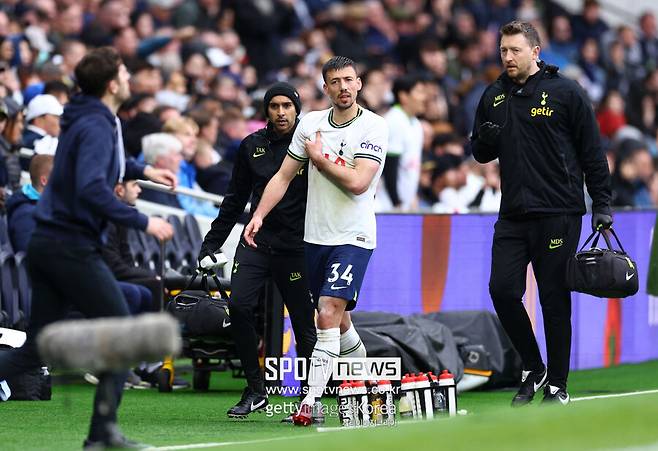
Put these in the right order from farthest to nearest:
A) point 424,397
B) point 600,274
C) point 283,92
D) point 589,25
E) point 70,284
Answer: point 589,25 → point 283,92 → point 600,274 → point 424,397 → point 70,284

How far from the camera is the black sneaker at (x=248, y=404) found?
32.6ft

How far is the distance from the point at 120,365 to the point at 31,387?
474cm

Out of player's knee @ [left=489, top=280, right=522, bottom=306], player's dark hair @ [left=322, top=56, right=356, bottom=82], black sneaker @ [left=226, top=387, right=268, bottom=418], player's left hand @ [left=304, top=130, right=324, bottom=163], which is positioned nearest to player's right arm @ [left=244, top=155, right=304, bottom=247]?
player's left hand @ [left=304, top=130, right=324, bottom=163]

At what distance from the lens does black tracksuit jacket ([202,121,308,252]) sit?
10219 mm

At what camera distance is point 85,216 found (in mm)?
7504

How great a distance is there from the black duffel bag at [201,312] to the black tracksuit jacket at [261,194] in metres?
0.64

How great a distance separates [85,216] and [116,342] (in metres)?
1.39

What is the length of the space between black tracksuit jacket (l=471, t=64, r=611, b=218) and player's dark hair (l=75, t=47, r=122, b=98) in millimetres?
3019

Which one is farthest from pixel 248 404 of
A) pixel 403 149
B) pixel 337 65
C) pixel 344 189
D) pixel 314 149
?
pixel 403 149

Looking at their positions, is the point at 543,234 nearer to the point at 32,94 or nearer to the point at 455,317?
the point at 455,317

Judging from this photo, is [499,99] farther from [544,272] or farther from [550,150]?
[544,272]

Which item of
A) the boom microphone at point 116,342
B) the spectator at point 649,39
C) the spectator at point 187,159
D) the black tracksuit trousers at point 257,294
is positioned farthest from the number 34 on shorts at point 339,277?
the spectator at point 649,39

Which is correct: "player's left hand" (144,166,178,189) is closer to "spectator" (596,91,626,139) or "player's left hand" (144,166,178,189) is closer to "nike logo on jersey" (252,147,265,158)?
"nike logo on jersey" (252,147,265,158)

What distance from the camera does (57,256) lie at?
7473mm
